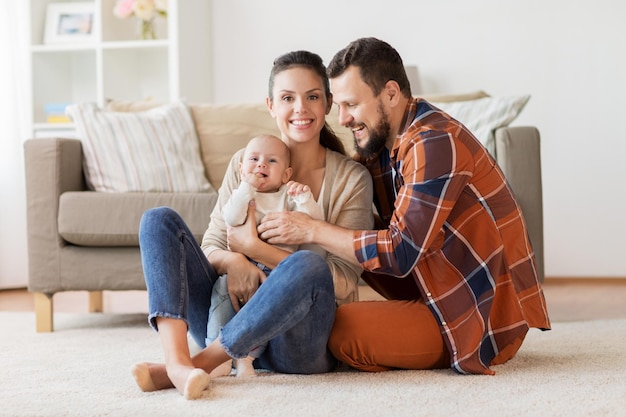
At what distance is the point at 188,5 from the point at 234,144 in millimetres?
1619

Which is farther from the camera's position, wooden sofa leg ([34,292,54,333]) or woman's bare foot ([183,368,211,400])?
wooden sofa leg ([34,292,54,333])

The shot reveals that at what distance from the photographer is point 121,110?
11.8ft

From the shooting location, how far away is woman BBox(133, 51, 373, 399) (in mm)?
1761

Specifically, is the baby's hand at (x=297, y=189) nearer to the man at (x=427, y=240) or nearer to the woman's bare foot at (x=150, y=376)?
the man at (x=427, y=240)

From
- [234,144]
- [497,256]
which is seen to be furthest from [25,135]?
[497,256]

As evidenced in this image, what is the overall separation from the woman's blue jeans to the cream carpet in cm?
7

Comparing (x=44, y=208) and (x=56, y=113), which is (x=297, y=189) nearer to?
(x=44, y=208)

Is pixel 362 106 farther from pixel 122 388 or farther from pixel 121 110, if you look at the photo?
pixel 121 110

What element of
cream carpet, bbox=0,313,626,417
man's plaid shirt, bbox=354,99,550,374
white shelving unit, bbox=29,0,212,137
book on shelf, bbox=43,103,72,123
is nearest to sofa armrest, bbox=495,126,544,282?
cream carpet, bbox=0,313,626,417

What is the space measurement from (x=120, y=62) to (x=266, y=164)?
315 cm

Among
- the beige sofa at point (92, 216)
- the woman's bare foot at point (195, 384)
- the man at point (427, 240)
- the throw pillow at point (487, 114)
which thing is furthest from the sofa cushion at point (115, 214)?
the woman's bare foot at point (195, 384)

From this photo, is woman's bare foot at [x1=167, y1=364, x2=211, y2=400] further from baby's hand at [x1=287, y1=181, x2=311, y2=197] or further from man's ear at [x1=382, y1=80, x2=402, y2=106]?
man's ear at [x1=382, y1=80, x2=402, y2=106]

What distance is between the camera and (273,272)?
178cm

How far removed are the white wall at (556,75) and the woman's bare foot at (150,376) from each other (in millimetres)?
3373
